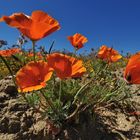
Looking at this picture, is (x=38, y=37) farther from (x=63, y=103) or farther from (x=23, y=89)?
(x=63, y=103)

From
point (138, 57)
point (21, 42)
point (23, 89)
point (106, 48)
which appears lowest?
point (23, 89)

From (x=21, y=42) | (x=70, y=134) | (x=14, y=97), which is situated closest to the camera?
(x=70, y=134)

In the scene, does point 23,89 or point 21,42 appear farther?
point 21,42

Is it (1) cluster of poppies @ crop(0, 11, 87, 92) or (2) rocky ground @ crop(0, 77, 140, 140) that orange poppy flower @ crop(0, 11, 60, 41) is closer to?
(1) cluster of poppies @ crop(0, 11, 87, 92)

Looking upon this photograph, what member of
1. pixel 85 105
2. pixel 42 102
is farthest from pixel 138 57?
pixel 42 102

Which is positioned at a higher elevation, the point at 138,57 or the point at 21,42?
the point at 21,42

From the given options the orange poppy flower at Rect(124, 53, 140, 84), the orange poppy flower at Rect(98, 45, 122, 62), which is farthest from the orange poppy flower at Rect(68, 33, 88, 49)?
the orange poppy flower at Rect(124, 53, 140, 84)

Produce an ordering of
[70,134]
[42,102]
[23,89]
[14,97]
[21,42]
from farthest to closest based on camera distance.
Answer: [21,42]
[14,97]
[42,102]
[70,134]
[23,89]

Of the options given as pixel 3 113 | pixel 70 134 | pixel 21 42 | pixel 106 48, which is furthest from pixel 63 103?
pixel 21 42
